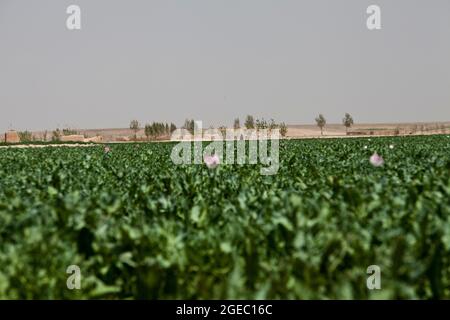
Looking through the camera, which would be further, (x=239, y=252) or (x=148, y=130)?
(x=148, y=130)

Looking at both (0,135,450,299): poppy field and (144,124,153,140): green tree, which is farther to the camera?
(144,124,153,140): green tree

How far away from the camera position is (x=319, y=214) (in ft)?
16.7

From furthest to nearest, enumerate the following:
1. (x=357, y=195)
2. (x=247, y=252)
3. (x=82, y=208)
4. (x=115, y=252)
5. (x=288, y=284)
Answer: (x=357, y=195) → (x=82, y=208) → (x=115, y=252) → (x=247, y=252) → (x=288, y=284)

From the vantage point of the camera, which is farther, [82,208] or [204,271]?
[82,208]

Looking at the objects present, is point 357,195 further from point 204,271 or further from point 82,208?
point 82,208

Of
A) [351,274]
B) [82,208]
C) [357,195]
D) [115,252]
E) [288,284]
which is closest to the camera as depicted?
[351,274]

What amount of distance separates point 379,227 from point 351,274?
101cm

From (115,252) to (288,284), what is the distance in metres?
1.60

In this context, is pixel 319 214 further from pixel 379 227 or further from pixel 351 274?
pixel 351 274

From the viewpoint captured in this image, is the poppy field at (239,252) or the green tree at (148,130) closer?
the poppy field at (239,252)

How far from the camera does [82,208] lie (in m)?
5.71

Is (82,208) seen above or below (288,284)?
above
